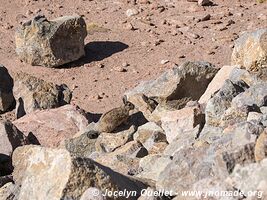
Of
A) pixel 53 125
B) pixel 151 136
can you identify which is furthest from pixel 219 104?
pixel 53 125

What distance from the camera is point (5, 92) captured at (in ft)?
43.5

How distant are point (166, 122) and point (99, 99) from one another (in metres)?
4.91

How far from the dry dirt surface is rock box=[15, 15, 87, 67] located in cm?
18

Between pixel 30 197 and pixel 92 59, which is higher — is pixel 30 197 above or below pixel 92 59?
above

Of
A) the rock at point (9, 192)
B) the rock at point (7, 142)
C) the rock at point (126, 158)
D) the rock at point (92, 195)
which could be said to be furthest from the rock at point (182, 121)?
the rock at point (92, 195)

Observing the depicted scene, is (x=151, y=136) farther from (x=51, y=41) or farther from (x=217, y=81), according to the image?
(x=51, y=41)

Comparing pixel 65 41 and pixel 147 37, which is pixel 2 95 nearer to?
pixel 65 41

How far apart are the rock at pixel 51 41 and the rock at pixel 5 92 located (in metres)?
1.87

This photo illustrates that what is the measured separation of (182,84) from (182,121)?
7.32ft

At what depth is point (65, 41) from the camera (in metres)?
15.5

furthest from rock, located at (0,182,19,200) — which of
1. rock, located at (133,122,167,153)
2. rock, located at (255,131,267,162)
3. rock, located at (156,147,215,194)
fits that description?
rock, located at (255,131,267,162)

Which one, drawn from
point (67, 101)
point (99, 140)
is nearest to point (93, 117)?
point (67, 101)

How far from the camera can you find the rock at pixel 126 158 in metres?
7.31

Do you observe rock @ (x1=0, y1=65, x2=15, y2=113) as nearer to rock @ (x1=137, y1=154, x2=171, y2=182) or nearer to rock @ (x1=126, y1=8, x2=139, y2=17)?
rock @ (x1=126, y1=8, x2=139, y2=17)
